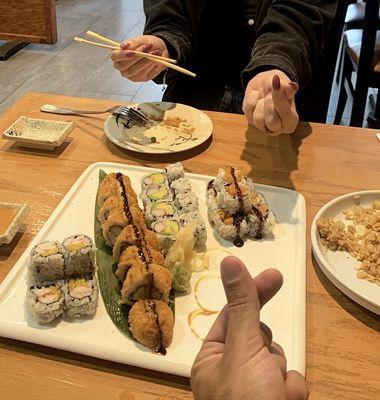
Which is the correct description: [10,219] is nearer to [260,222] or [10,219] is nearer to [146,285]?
[146,285]

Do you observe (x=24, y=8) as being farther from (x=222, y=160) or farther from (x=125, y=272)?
(x=125, y=272)

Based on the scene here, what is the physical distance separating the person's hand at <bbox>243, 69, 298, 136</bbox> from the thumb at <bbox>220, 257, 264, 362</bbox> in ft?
2.30

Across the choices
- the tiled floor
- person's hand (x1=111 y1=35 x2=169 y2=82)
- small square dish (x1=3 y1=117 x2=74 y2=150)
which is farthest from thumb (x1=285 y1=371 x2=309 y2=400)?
the tiled floor

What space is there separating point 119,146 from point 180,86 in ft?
1.95

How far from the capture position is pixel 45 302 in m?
0.90

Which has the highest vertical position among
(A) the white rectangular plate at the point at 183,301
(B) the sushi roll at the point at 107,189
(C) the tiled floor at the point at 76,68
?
(B) the sushi roll at the point at 107,189

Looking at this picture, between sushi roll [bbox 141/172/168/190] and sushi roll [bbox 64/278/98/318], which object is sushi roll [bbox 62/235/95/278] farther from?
sushi roll [bbox 141/172/168/190]

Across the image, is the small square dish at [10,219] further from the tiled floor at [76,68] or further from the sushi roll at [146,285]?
the tiled floor at [76,68]

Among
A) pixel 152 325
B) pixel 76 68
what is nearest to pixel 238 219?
pixel 152 325

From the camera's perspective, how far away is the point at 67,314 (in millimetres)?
919

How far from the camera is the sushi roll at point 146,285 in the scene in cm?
93

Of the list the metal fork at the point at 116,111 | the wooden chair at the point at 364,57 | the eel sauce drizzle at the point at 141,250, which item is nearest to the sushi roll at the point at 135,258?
the eel sauce drizzle at the point at 141,250

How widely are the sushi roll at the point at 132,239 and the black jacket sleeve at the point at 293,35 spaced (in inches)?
26.3

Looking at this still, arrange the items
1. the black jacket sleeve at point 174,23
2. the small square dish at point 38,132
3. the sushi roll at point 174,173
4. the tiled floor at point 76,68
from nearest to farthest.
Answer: the sushi roll at point 174,173, the small square dish at point 38,132, the black jacket sleeve at point 174,23, the tiled floor at point 76,68
